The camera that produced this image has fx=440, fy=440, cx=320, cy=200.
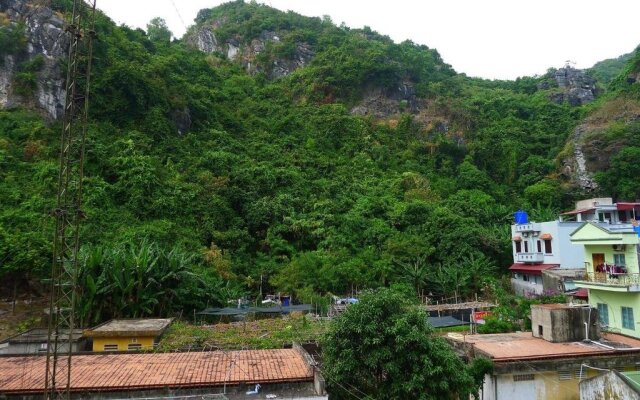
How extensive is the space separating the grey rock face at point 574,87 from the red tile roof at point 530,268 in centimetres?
3663

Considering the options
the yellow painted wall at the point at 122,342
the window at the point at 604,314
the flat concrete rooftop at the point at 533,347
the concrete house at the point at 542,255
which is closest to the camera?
the flat concrete rooftop at the point at 533,347

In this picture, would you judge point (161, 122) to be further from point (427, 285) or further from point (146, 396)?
point (146, 396)

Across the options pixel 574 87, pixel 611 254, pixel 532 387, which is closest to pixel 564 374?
pixel 532 387

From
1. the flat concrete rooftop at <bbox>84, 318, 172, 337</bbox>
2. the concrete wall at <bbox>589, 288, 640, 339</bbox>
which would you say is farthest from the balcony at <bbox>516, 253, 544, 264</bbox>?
the flat concrete rooftop at <bbox>84, 318, 172, 337</bbox>

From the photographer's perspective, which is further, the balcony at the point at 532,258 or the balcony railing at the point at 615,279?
the balcony at the point at 532,258

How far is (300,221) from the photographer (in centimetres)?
3234

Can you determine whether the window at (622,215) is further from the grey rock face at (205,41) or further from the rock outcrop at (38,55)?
the grey rock face at (205,41)

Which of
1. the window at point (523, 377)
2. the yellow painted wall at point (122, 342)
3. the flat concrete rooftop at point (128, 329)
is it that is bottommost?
the window at point (523, 377)

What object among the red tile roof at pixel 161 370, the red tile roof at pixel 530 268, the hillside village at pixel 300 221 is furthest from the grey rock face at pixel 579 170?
the red tile roof at pixel 161 370

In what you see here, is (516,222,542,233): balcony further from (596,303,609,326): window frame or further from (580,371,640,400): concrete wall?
(580,371,640,400): concrete wall

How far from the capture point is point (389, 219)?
34438mm

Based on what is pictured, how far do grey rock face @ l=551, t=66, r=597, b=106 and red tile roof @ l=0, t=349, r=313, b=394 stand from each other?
194ft

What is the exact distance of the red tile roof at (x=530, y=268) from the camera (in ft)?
91.5

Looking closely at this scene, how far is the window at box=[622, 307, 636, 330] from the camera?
1639 centimetres
